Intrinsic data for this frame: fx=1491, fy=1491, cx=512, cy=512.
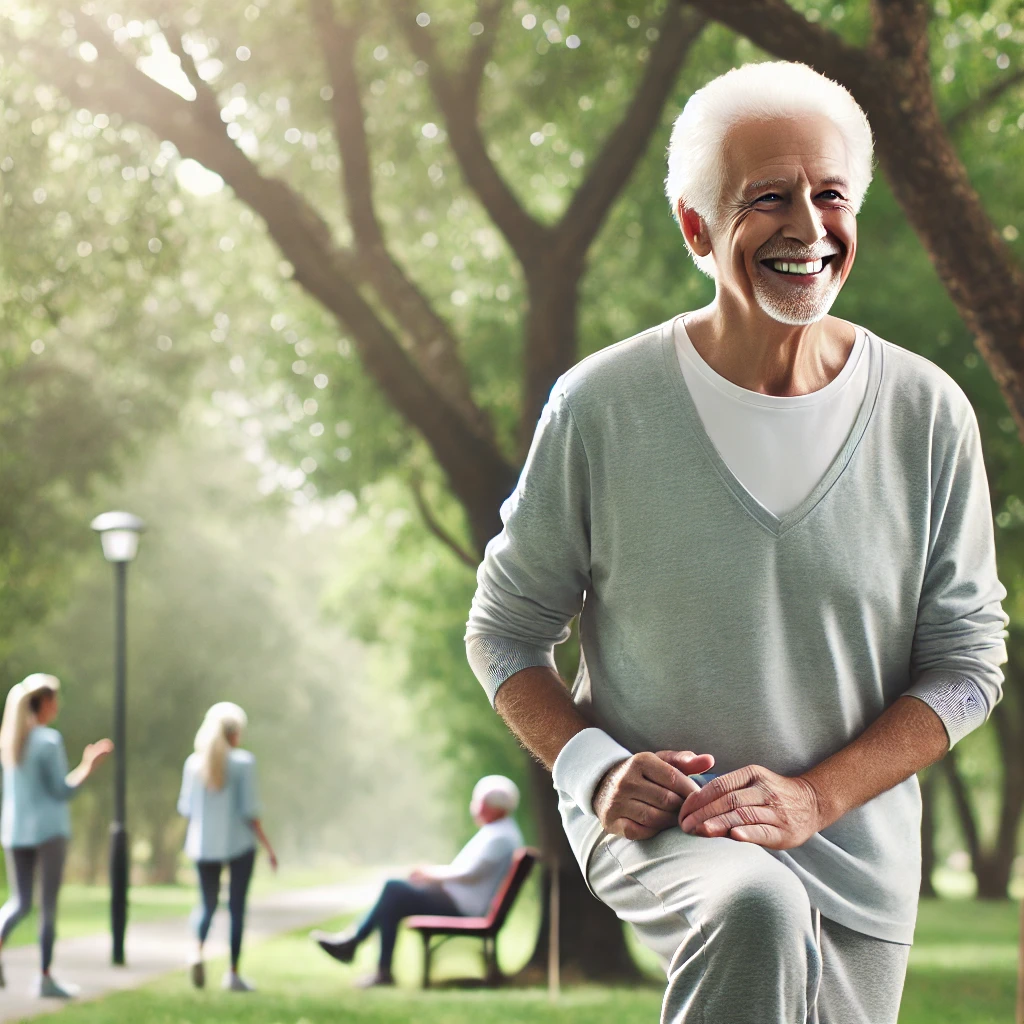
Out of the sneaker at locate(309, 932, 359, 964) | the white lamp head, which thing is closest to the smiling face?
the sneaker at locate(309, 932, 359, 964)

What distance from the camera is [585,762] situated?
7.13ft

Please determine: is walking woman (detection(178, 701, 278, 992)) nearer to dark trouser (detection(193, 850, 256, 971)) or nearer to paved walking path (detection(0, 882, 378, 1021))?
dark trouser (detection(193, 850, 256, 971))

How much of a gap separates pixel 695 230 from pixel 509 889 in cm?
989

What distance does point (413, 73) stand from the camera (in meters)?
14.7

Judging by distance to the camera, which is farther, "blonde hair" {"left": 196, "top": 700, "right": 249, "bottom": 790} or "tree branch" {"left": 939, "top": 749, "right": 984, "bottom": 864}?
"tree branch" {"left": 939, "top": 749, "right": 984, "bottom": 864}

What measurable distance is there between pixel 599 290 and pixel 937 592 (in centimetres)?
1377

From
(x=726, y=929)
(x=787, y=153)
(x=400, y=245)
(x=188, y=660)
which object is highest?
(x=400, y=245)

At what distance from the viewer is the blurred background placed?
10.4 metres

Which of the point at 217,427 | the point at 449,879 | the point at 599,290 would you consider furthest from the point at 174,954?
the point at 217,427

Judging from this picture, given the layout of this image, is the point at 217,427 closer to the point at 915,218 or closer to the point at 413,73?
the point at 413,73

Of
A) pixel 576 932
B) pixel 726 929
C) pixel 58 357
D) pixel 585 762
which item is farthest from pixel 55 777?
pixel 58 357

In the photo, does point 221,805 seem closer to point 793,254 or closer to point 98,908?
point 793,254

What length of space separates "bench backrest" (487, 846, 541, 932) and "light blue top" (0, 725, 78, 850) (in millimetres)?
3417

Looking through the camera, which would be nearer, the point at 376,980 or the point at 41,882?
the point at 41,882
